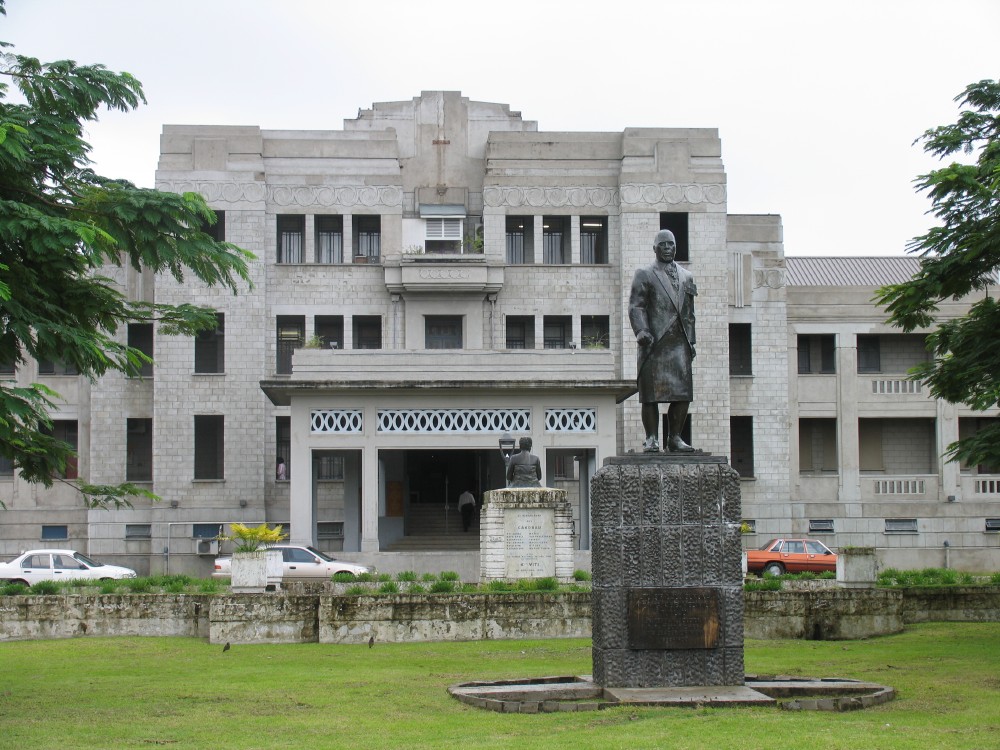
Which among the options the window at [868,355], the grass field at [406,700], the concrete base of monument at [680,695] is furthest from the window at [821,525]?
the concrete base of monument at [680,695]

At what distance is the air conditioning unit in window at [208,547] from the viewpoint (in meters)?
42.3

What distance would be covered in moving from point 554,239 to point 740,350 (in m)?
7.43

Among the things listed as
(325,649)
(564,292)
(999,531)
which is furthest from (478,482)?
(325,649)

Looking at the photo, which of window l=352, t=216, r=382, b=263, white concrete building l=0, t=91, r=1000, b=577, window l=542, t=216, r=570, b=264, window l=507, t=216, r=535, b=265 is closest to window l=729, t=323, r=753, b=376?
white concrete building l=0, t=91, r=1000, b=577

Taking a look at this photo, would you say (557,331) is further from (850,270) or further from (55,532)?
(55,532)

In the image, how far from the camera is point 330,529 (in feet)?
145

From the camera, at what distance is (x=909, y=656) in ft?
58.5

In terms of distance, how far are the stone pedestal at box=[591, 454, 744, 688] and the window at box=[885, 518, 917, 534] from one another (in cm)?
3398

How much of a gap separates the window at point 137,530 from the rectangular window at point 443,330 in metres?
10.8

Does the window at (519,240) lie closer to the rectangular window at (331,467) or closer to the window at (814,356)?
the rectangular window at (331,467)

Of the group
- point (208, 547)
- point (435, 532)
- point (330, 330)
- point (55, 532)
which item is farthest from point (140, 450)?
point (435, 532)

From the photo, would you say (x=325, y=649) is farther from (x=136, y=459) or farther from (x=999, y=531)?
(x=999, y=531)

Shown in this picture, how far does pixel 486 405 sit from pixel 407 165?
12651mm

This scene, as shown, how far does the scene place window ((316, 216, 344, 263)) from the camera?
45188 millimetres
